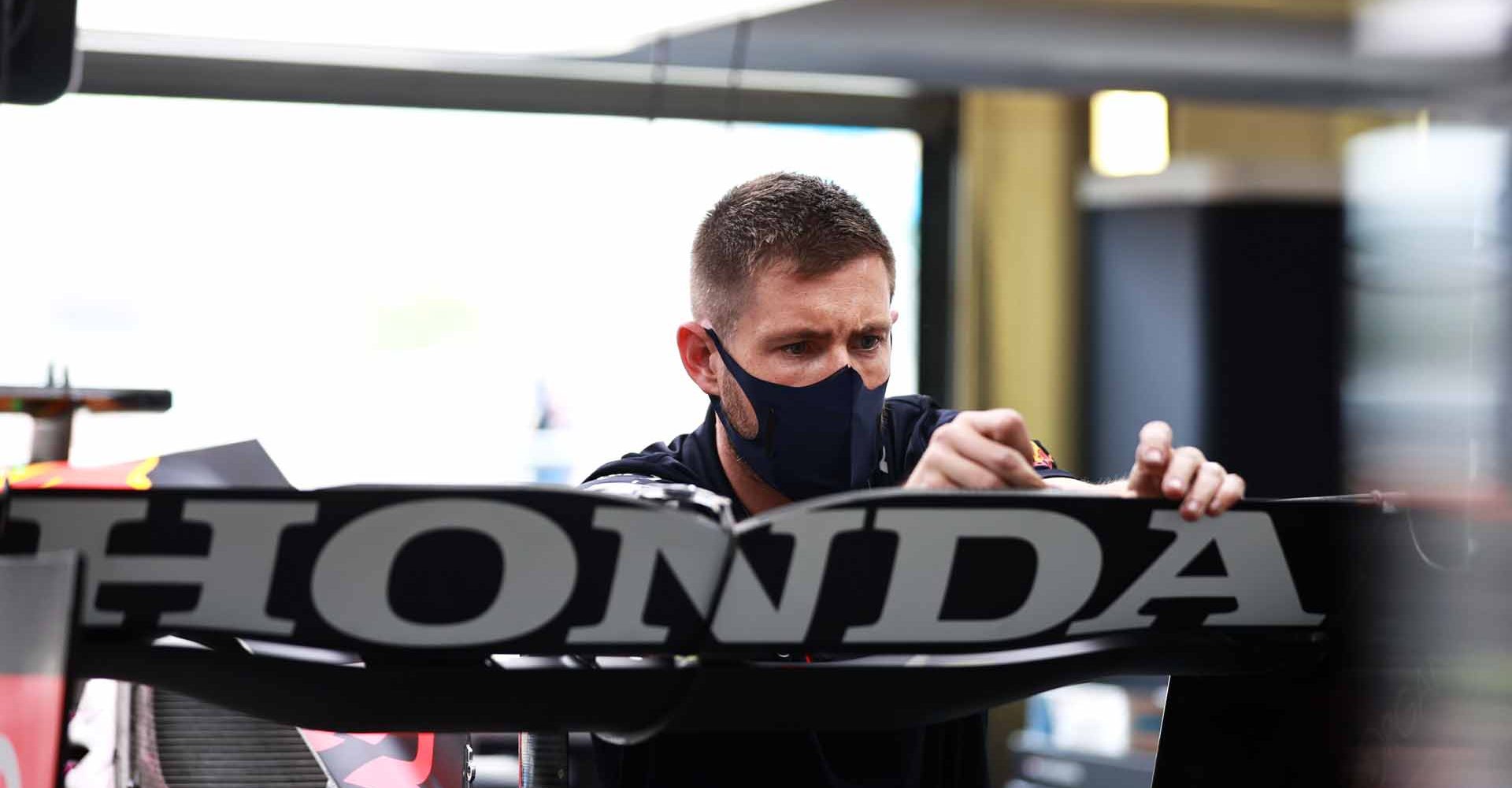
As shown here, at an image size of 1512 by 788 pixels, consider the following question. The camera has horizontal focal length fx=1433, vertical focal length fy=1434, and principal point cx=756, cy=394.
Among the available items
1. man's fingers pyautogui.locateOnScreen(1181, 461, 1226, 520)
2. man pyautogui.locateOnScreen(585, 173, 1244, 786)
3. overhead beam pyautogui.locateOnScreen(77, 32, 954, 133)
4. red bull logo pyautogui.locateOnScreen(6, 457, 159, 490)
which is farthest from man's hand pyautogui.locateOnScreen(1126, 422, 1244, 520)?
overhead beam pyautogui.locateOnScreen(77, 32, 954, 133)

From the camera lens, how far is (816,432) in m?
1.36

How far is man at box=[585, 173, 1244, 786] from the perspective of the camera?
1.32m

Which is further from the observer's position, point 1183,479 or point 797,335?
point 797,335

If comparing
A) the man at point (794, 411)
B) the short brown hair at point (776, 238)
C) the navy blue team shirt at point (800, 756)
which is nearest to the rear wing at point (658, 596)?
the man at point (794, 411)

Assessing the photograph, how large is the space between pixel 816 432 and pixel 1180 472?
1.75ft

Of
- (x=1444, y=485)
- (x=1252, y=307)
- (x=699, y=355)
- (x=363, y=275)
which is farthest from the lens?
(x=1252, y=307)

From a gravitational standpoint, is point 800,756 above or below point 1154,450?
below

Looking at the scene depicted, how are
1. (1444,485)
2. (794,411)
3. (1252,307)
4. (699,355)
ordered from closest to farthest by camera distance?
(1444,485) < (794,411) < (699,355) < (1252,307)

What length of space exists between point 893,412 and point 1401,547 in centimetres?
71

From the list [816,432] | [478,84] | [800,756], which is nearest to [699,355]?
[816,432]

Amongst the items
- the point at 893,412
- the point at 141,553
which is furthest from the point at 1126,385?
the point at 141,553

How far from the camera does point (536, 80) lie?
16.1ft

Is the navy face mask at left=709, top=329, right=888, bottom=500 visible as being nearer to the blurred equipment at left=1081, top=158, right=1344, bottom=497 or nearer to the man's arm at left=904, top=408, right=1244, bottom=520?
the man's arm at left=904, top=408, right=1244, bottom=520

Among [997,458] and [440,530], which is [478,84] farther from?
[440,530]
